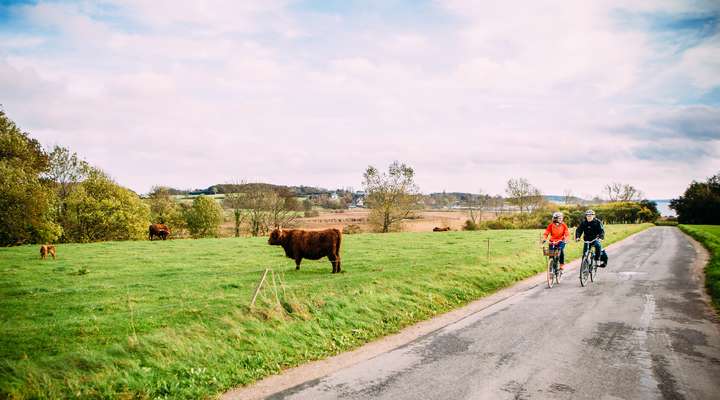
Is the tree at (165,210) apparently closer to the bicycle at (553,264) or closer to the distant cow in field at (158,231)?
the distant cow in field at (158,231)

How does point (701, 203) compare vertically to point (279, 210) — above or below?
above

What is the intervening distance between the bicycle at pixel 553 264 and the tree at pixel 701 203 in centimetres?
8943

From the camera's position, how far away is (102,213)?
1613 inches

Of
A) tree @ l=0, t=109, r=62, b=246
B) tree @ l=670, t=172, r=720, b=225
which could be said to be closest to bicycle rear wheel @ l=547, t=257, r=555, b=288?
tree @ l=0, t=109, r=62, b=246

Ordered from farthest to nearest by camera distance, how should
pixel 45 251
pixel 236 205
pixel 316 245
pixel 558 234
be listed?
pixel 236 205 → pixel 45 251 → pixel 316 245 → pixel 558 234

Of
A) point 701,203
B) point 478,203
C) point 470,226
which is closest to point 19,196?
point 470,226

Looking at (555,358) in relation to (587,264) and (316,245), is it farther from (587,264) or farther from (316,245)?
(316,245)

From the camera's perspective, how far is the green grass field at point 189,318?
21.7ft

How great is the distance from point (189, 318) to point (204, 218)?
154 feet

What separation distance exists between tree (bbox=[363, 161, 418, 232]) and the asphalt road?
45.6 meters

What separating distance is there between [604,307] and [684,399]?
6283mm

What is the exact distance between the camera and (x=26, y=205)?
1199 inches

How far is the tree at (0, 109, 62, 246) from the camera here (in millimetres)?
29453

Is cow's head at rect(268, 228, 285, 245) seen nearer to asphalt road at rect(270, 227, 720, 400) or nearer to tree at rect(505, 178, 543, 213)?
asphalt road at rect(270, 227, 720, 400)
